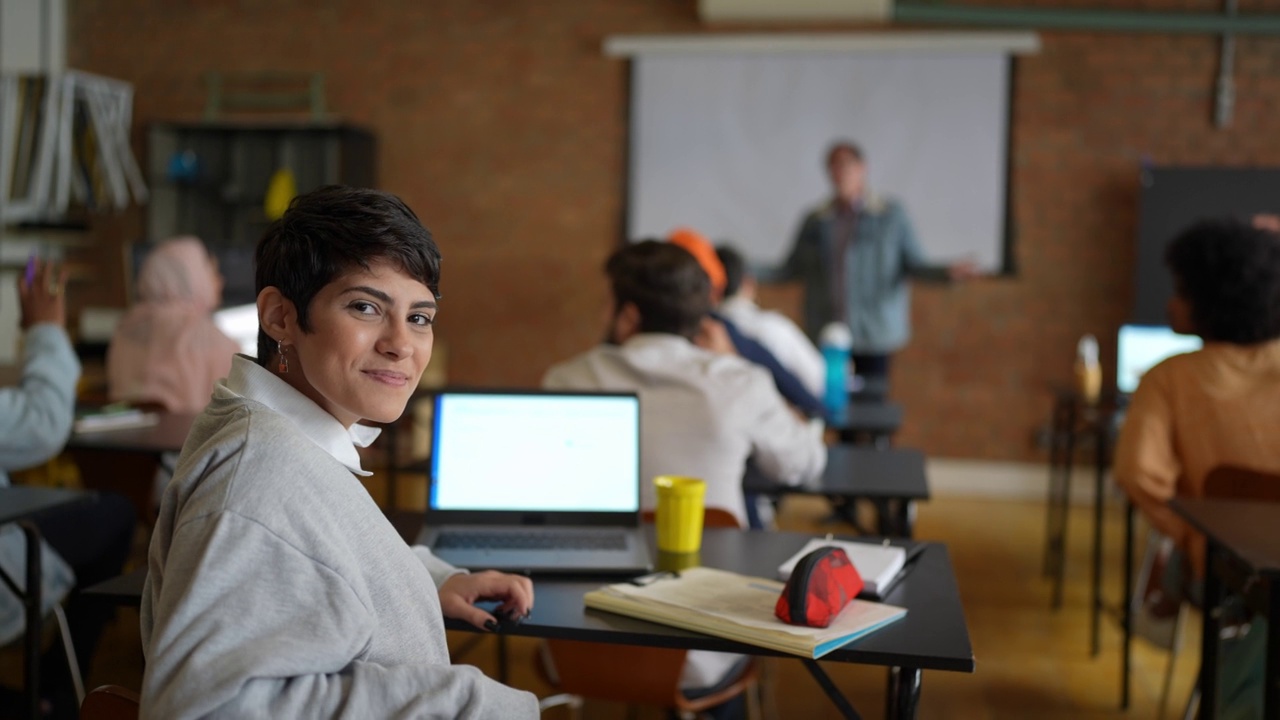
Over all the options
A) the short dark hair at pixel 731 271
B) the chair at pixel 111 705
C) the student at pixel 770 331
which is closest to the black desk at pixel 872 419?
the student at pixel 770 331

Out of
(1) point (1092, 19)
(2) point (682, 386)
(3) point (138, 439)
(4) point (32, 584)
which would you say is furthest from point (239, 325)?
(1) point (1092, 19)

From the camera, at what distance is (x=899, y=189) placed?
5.86m

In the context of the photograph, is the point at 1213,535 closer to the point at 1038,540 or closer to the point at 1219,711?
the point at 1219,711

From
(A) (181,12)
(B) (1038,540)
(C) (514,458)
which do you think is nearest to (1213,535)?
(C) (514,458)

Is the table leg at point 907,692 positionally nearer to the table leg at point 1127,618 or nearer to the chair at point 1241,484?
the chair at point 1241,484

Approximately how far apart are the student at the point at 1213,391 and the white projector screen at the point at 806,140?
10.9ft

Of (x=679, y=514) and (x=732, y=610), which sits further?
(x=679, y=514)

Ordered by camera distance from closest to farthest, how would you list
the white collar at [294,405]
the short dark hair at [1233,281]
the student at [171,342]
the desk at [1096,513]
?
the white collar at [294,405] → the short dark hair at [1233,281] → the desk at [1096,513] → the student at [171,342]

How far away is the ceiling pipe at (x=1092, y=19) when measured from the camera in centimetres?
549

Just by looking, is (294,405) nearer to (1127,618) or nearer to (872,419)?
(872,419)

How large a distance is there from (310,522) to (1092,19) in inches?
219

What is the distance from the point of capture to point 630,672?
1903mm

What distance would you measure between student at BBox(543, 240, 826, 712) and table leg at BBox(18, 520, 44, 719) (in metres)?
0.97

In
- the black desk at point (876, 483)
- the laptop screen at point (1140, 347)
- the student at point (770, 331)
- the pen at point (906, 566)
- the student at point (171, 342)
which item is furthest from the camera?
the laptop screen at point (1140, 347)
